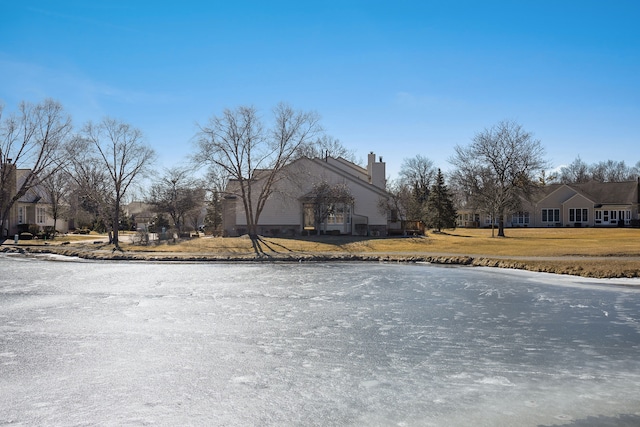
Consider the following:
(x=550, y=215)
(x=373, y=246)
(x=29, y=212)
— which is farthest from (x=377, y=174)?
(x=29, y=212)

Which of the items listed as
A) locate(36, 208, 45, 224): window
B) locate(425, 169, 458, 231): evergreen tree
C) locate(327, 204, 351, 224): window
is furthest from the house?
locate(36, 208, 45, 224): window

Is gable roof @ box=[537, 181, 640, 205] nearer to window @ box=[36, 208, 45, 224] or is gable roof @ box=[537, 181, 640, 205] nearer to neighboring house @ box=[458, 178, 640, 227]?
neighboring house @ box=[458, 178, 640, 227]

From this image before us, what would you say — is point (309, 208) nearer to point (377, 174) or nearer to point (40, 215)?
point (377, 174)

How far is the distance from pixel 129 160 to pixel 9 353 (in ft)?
111

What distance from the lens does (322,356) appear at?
9.16 metres

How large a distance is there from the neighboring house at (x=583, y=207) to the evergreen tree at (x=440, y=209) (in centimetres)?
588

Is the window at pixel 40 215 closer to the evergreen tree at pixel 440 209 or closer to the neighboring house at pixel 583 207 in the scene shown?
the evergreen tree at pixel 440 209

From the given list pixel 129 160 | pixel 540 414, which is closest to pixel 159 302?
pixel 540 414

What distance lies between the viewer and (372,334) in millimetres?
10820

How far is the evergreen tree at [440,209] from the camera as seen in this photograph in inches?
2260

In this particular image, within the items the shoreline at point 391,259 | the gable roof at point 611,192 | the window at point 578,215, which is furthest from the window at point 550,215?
the shoreline at point 391,259

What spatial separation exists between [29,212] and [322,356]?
5793cm

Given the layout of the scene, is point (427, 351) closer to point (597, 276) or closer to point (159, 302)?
point (159, 302)

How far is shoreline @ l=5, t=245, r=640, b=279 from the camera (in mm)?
21236
